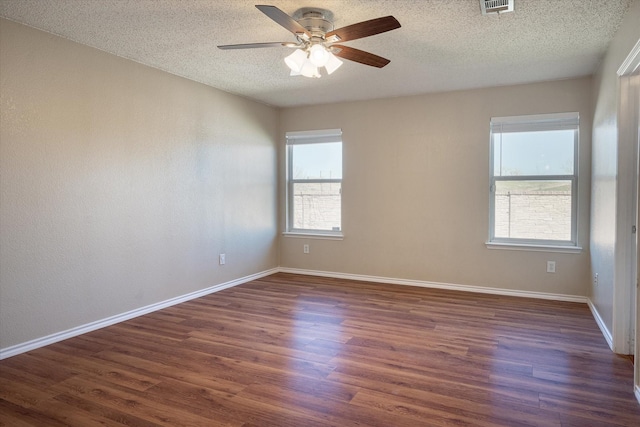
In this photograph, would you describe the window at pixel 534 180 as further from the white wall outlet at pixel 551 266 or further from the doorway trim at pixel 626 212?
the doorway trim at pixel 626 212

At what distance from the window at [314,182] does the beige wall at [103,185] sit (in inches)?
39.4

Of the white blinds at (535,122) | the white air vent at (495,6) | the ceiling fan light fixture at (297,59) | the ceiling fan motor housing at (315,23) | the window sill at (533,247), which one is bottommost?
the window sill at (533,247)

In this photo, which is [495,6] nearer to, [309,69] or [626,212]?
[309,69]

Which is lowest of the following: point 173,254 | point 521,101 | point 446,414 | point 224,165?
point 446,414

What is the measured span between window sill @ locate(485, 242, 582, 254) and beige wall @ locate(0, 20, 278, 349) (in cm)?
314

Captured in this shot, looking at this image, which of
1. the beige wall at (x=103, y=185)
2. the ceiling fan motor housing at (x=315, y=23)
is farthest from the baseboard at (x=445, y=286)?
the ceiling fan motor housing at (x=315, y=23)

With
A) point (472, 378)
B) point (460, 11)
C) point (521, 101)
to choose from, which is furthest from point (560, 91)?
point (472, 378)

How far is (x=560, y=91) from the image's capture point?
14.4 ft

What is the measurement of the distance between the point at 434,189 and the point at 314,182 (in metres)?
1.71

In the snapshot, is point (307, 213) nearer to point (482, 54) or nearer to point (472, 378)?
point (482, 54)

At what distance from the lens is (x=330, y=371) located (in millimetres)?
2670

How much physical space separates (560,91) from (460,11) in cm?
233

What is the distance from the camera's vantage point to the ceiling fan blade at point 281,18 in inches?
83.2

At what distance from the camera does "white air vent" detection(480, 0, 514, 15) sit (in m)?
2.60
